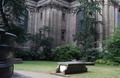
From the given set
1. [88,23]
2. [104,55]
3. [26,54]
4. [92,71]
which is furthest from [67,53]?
[92,71]

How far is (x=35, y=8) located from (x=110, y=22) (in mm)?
16957

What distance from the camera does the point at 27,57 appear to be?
80.3 ft

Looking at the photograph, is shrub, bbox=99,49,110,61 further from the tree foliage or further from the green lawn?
the green lawn

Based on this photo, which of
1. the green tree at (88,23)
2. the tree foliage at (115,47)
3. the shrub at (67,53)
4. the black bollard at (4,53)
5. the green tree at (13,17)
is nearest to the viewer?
the black bollard at (4,53)

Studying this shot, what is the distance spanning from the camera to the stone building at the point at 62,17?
27.1 metres

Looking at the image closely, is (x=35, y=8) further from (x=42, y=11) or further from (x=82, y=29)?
(x=82, y=29)

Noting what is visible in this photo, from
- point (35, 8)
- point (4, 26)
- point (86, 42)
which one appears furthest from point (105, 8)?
point (4, 26)

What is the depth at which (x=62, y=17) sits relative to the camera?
3183cm

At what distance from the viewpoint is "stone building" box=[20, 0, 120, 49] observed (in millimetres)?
27131

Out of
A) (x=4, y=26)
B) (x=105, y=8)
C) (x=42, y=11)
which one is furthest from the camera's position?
(x=42, y=11)

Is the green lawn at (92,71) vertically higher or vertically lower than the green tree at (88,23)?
lower

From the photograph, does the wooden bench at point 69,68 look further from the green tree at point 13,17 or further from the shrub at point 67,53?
the shrub at point 67,53

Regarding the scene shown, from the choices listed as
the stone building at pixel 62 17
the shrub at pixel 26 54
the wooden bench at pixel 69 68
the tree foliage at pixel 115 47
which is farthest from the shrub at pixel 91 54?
the wooden bench at pixel 69 68

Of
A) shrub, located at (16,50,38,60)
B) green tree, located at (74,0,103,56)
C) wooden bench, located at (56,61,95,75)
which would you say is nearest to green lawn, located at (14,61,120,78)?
wooden bench, located at (56,61,95,75)
